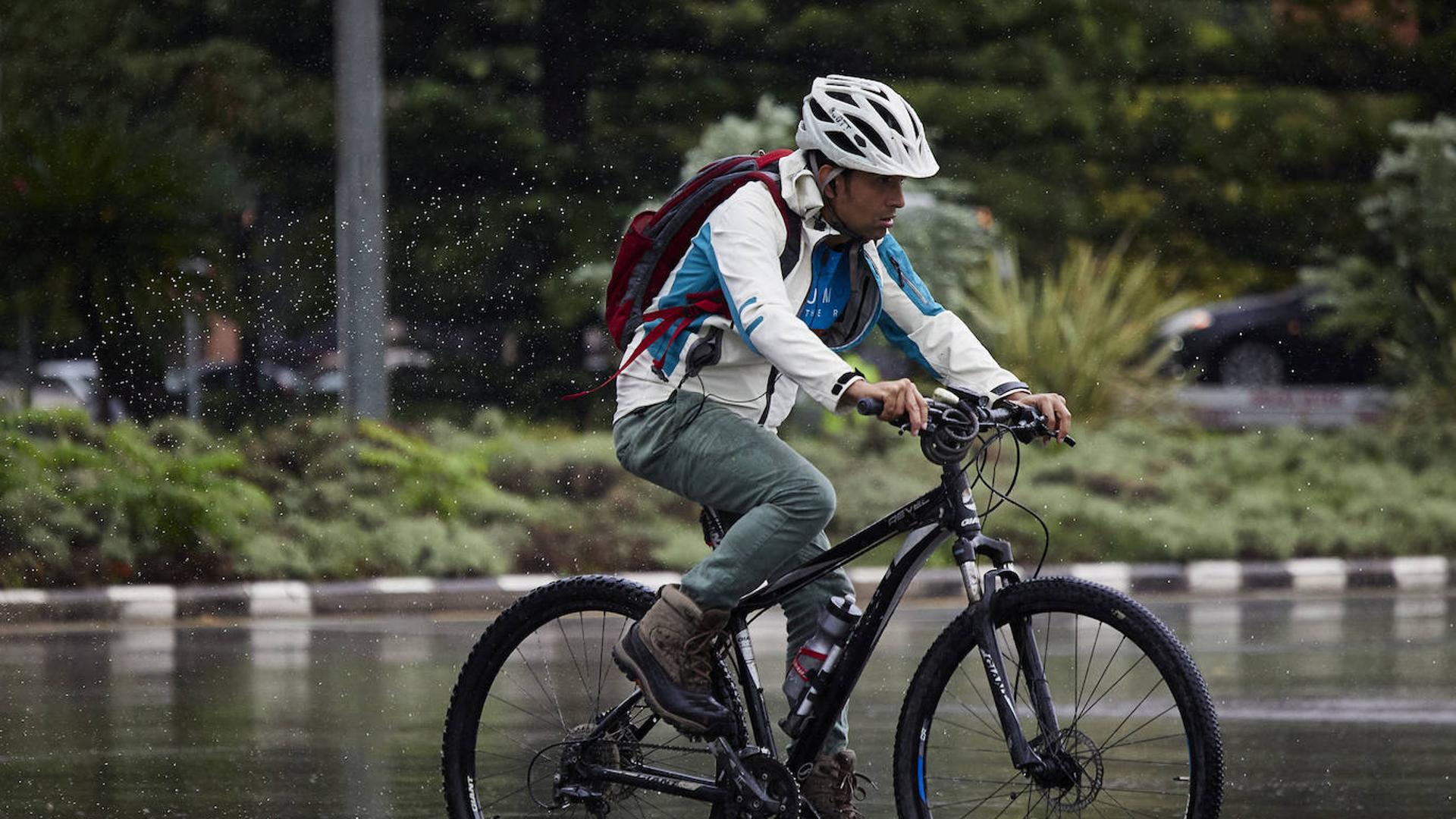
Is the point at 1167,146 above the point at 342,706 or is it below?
above

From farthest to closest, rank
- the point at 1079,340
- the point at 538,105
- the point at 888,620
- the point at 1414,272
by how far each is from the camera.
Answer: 1. the point at 538,105
2. the point at 1414,272
3. the point at 1079,340
4. the point at 888,620

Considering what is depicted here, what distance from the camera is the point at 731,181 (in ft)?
16.1

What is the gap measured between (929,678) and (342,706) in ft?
14.6

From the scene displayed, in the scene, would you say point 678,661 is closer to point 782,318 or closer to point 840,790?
point 840,790

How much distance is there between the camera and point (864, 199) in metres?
4.81

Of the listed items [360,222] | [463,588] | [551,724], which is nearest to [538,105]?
Answer: [360,222]

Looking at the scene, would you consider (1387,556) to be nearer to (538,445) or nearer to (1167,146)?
(538,445)

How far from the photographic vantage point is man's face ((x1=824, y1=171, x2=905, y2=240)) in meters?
4.80

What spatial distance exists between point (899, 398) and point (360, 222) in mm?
10902

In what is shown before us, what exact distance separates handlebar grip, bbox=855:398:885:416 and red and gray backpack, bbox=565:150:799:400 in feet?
1.68

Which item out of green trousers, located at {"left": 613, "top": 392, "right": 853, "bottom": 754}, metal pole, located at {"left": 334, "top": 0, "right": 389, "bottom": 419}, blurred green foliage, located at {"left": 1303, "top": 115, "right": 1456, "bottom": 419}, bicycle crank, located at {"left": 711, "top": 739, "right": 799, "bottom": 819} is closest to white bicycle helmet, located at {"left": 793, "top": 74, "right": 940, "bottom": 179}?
green trousers, located at {"left": 613, "top": 392, "right": 853, "bottom": 754}

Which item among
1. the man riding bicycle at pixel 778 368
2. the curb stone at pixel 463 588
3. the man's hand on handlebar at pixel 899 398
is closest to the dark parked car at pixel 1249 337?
the curb stone at pixel 463 588

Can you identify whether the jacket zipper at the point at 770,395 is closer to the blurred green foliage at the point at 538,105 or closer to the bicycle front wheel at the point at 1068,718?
the bicycle front wheel at the point at 1068,718

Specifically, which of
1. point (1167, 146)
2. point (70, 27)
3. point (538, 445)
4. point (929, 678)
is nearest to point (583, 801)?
point (929, 678)
